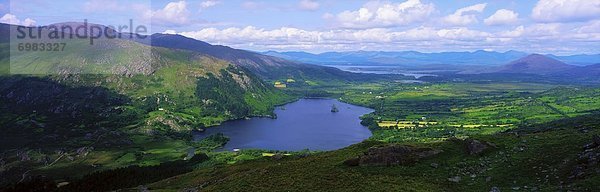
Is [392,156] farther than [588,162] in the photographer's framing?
Yes

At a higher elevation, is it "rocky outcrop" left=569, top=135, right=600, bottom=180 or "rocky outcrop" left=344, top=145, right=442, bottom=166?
"rocky outcrop" left=569, top=135, right=600, bottom=180

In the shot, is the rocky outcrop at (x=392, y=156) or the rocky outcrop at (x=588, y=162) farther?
the rocky outcrop at (x=392, y=156)

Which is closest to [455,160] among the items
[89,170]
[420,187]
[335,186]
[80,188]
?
[420,187]

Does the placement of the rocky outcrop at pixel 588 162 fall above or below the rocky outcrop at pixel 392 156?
above

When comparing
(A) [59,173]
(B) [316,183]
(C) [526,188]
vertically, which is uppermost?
(C) [526,188]

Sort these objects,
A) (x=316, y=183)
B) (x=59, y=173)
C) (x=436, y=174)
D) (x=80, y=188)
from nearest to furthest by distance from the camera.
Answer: (x=436, y=174)
(x=316, y=183)
(x=80, y=188)
(x=59, y=173)

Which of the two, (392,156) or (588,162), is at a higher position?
(588,162)

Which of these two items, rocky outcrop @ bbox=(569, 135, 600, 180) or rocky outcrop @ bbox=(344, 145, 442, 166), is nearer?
rocky outcrop @ bbox=(569, 135, 600, 180)

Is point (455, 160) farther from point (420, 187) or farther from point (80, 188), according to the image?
point (80, 188)
